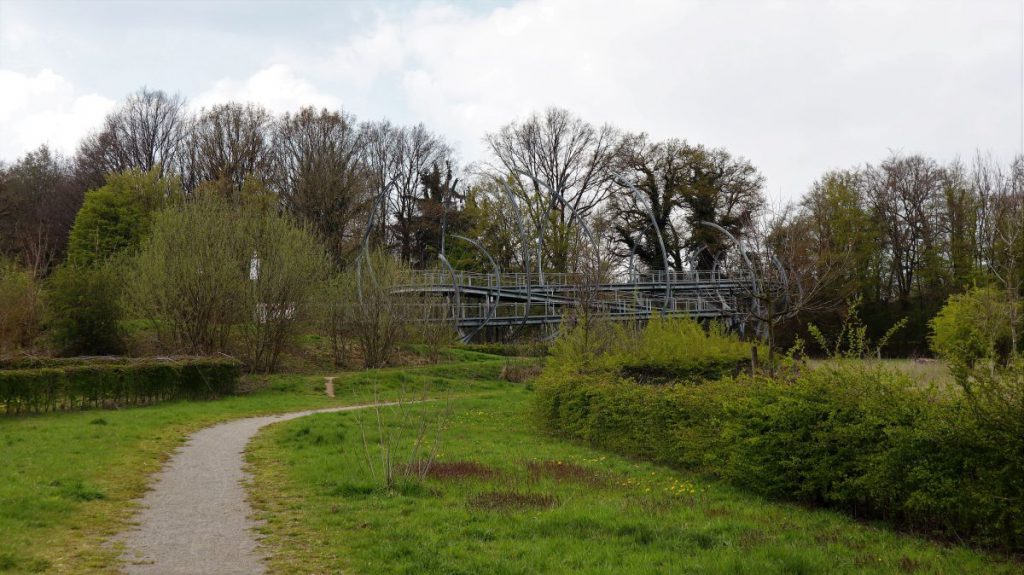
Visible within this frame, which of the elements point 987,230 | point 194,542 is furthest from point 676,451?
point 987,230

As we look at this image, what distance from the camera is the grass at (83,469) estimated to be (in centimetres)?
680

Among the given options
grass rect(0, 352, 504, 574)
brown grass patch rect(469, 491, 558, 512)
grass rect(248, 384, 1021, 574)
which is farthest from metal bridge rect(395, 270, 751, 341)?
brown grass patch rect(469, 491, 558, 512)

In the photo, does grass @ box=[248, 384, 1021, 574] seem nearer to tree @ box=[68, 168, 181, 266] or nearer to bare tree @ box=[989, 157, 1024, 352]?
bare tree @ box=[989, 157, 1024, 352]

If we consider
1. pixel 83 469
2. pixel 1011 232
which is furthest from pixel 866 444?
pixel 1011 232

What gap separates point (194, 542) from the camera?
23.5 feet

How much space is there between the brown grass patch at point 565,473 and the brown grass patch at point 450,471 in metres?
0.59

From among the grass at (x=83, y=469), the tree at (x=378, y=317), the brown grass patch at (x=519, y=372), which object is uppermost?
the tree at (x=378, y=317)

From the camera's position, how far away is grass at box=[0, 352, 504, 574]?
6.80m

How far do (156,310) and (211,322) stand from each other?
1854 mm

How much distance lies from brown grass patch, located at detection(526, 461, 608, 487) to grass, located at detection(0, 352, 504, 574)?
3532 mm

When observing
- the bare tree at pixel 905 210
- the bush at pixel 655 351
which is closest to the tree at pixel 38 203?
the bush at pixel 655 351

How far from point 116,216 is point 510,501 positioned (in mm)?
40669

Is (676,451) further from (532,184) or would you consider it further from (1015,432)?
(532,184)

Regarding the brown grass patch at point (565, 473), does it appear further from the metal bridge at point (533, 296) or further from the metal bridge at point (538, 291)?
the metal bridge at point (533, 296)
